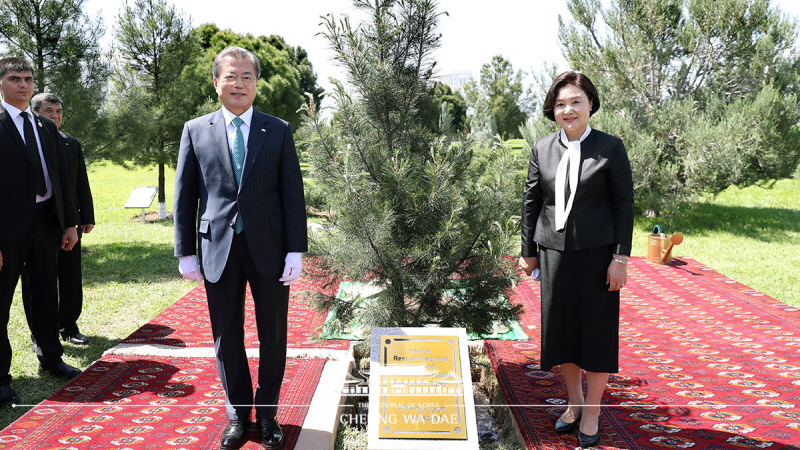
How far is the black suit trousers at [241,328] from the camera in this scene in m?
2.89

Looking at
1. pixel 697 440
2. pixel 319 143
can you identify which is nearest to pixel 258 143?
pixel 319 143

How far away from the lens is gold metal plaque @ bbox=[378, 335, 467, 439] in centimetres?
266

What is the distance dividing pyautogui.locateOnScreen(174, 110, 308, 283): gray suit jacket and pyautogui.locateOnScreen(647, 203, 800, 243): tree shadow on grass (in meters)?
9.86

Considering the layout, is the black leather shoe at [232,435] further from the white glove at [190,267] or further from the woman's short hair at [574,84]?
the woman's short hair at [574,84]

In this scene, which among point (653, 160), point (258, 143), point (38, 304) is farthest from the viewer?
point (653, 160)

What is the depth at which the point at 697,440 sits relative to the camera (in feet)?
10.2

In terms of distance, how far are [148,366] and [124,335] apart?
112 cm

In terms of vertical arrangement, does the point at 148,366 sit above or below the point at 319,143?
below

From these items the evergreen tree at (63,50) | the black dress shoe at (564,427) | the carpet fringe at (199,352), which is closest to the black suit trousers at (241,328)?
the carpet fringe at (199,352)

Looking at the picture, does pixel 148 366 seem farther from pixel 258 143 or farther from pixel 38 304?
pixel 258 143

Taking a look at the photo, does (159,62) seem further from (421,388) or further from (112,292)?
(421,388)

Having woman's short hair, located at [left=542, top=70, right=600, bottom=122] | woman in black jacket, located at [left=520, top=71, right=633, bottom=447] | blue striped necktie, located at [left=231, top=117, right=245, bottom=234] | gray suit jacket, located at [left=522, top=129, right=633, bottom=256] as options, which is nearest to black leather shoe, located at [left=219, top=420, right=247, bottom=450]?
blue striped necktie, located at [left=231, top=117, right=245, bottom=234]

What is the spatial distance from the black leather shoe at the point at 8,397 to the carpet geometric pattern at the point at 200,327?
1075 millimetres

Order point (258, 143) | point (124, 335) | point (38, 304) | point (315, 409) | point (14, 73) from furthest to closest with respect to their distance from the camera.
→ 1. point (124, 335)
2. point (38, 304)
3. point (14, 73)
4. point (315, 409)
5. point (258, 143)
